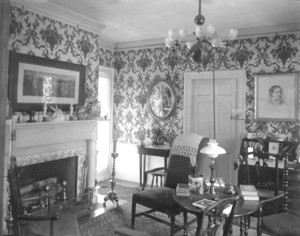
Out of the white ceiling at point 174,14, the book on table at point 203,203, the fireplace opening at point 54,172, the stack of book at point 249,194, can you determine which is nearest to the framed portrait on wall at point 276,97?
the white ceiling at point 174,14

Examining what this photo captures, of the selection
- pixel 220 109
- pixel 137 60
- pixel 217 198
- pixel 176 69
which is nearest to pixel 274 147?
pixel 220 109

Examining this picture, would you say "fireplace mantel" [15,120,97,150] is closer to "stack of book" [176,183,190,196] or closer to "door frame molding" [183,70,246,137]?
"door frame molding" [183,70,246,137]

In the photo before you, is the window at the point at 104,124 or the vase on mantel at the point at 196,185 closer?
the vase on mantel at the point at 196,185

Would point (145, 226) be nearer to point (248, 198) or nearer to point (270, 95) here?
point (248, 198)

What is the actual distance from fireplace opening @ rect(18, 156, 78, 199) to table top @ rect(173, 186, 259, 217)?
183 centimetres

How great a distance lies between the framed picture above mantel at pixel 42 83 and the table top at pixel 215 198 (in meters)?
1.93

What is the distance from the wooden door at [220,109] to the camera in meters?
4.48

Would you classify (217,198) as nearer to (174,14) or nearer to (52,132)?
(52,132)

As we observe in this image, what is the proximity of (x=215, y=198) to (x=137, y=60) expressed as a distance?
3451 millimetres

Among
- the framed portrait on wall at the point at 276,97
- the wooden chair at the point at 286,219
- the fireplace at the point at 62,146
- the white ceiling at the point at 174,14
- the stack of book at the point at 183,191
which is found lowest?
the wooden chair at the point at 286,219

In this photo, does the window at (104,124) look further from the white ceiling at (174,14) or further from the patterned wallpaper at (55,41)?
the white ceiling at (174,14)

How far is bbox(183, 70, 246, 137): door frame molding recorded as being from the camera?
4.43m

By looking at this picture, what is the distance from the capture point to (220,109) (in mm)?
4660

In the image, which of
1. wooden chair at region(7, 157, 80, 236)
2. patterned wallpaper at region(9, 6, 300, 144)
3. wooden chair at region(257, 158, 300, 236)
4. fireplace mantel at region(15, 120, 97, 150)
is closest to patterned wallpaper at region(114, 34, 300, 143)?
patterned wallpaper at region(9, 6, 300, 144)
